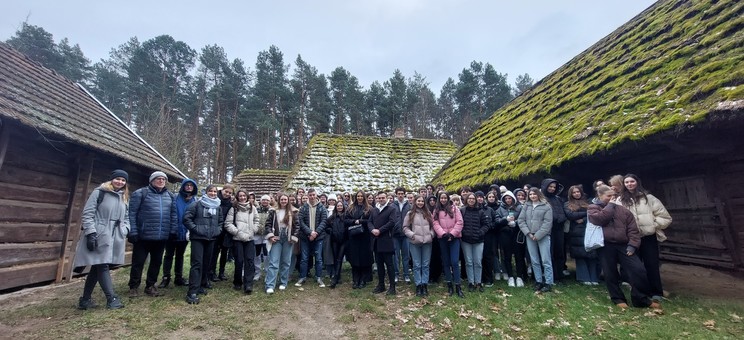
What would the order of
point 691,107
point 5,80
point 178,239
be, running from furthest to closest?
1. point 5,80
2. point 178,239
3. point 691,107

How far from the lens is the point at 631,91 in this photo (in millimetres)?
6793

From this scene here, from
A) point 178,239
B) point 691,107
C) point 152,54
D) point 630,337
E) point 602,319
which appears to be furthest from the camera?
point 152,54

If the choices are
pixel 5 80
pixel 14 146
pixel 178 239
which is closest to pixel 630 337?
pixel 178 239

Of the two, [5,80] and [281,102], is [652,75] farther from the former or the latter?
[281,102]

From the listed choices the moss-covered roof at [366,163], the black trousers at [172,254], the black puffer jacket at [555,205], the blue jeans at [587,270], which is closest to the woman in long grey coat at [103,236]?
the black trousers at [172,254]

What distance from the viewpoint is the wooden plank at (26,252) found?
5852mm

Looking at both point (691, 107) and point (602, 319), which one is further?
point (691, 107)

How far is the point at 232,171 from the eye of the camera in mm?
28812

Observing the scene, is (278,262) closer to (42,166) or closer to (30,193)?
(30,193)

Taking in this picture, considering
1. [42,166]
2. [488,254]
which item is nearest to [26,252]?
[42,166]

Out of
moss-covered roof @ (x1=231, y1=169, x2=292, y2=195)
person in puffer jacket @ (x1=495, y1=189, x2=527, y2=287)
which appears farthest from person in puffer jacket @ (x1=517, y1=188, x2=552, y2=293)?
moss-covered roof @ (x1=231, y1=169, x2=292, y2=195)

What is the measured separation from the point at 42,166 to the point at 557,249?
33.4 ft

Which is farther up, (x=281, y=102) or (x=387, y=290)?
(x=281, y=102)

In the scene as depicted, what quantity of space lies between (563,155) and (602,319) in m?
3.39
